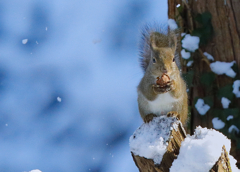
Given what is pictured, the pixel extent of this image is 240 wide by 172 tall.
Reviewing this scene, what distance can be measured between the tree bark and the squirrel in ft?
2.26

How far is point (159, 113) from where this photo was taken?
1.66 meters

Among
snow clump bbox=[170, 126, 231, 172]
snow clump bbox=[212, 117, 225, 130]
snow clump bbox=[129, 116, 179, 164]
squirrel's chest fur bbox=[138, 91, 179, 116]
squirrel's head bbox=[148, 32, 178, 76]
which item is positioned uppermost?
squirrel's head bbox=[148, 32, 178, 76]

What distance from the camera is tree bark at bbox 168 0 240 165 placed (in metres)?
2.36

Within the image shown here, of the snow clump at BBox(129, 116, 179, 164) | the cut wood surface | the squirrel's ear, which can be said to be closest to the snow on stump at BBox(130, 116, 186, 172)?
the snow clump at BBox(129, 116, 179, 164)

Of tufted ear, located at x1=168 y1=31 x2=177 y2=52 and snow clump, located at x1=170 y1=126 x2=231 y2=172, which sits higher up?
tufted ear, located at x1=168 y1=31 x2=177 y2=52

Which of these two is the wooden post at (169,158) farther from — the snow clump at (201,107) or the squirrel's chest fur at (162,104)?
the snow clump at (201,107)

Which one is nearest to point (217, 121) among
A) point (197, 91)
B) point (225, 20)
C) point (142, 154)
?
point (197, 91)

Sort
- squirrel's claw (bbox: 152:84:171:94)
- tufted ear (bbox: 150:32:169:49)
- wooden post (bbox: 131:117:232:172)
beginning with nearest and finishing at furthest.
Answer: wooden post (bbox: 131:117:232:172), squirrel's claw (bbox: 152:84:171:94), tufted ear (bbox: 150:32:169:49)

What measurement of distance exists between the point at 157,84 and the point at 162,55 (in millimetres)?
155

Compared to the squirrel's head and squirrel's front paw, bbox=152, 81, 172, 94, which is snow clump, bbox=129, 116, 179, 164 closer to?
squirrel's front paw, bbox=152, 81, 172, 94

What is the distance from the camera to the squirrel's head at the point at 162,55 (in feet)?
5.06

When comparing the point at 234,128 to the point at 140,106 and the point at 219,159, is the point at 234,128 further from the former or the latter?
the point at 219,159

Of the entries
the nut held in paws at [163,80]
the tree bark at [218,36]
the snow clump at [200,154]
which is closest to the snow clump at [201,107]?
the tree bark at [218,36]

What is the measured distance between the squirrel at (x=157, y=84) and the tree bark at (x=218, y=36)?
2.26 feet
